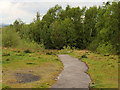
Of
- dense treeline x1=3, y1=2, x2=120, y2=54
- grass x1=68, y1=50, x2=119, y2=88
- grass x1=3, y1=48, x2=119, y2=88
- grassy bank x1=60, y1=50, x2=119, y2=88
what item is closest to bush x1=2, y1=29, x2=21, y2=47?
dense treeline x1=3, y1=2, x2=120, y2=54

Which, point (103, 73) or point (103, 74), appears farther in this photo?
point (103, 73)

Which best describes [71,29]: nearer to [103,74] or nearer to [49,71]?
[49,71]

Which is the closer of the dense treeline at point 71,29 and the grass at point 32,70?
the grass at point 32,70

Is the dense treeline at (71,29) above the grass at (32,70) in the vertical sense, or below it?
above

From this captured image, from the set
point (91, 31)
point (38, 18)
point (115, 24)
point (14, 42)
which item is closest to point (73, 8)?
point (91, 31)

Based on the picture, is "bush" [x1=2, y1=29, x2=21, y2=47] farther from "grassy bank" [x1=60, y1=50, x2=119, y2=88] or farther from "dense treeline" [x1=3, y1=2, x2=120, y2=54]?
"grassy bank" [x1=60, y1=50, x2=119, y2=88]

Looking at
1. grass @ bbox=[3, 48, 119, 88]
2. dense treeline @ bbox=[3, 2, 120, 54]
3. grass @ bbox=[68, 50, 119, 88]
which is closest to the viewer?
grass @ bbox=[68, 50, 119, 88]

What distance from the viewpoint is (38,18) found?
54.2 meters

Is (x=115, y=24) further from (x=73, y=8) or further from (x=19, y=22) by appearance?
(x=19, y=22)

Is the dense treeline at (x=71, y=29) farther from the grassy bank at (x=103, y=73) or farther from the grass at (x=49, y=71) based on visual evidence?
the grassy bank at (x=103, y=73)

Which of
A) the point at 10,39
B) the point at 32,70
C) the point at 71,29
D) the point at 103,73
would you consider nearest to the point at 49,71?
the point at 32,70

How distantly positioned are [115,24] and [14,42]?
2264cm

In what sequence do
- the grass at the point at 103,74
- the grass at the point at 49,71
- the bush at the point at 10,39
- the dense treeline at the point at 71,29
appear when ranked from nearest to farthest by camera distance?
1. the grass at the point at 103,74
2. the grass at the point at 49,71
3. the bush at the point at 10,39
4. the dense treeline at the point at 71,29

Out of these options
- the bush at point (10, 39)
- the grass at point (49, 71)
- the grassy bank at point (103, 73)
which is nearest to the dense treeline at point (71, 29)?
the bush at point (10, 39)
